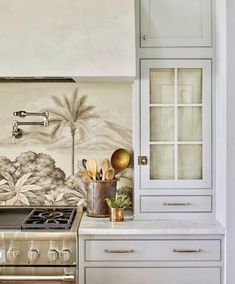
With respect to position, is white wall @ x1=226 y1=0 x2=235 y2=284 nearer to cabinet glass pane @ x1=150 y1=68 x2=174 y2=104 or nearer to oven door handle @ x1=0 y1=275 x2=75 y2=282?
cabinet glass pane @ x1=150 y1=68 x2=174 y2=104

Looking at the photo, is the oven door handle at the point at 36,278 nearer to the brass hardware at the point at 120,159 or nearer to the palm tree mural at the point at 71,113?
the brass hardware at the point at 120,159

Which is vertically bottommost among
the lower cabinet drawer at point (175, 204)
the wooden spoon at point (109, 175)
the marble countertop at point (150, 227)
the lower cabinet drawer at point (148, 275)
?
the lower cabinet drawer at point (148, 275)

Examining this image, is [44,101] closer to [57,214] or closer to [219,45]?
[57,214]

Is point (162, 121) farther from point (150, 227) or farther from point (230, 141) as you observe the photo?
point (150, 227)

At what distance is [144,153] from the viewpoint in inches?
105

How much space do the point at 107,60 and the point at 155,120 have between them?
450 millimetres

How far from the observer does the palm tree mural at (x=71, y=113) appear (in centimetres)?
291

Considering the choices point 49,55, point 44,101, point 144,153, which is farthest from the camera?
point 44,101

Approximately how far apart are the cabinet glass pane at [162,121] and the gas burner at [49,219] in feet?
2.15

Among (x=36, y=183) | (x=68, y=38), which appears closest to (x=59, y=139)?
(x=36, y=183)

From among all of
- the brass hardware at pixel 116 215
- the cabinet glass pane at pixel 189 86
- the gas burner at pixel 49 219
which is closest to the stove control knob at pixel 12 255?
the gas burner at pixel 49 219

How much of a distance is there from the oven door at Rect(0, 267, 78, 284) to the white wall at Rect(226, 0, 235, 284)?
0.78m

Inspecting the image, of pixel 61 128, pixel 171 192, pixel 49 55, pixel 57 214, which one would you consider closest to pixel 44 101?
pixel 61 128

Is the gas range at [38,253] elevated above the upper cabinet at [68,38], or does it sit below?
below
